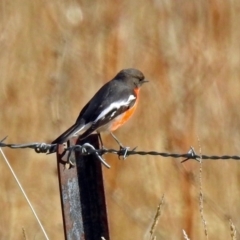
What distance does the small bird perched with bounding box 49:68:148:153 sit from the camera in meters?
6.80

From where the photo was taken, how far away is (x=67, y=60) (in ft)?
31.1

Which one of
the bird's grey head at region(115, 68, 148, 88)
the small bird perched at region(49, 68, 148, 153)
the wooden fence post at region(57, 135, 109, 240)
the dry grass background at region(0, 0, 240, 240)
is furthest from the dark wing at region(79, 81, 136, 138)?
the dry grass background at region(0, 0, 240, 240)

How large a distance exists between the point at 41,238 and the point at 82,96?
146cm

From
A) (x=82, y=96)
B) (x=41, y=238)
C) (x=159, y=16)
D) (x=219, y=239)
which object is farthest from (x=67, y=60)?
(x=219, y=239)

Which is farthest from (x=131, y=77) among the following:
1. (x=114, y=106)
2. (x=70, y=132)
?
(x=70, y=132)

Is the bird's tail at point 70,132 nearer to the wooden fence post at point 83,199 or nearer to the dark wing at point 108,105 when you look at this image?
the dark wing at point 108,105

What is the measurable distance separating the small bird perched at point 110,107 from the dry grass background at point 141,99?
5.42 ft

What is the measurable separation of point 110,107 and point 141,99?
278 centimetres

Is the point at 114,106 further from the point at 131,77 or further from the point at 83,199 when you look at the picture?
the point at 83,199

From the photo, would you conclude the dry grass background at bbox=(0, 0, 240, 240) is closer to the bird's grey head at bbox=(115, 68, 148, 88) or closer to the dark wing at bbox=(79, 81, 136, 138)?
the bird's grey head at bbox=(115, 68, 148, 88)

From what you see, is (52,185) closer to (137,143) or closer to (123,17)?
(137,143)

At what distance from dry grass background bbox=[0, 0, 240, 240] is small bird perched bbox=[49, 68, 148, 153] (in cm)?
165

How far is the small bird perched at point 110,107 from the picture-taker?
6.80 m

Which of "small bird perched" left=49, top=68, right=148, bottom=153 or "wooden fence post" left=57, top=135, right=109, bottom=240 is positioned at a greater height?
"small bird perched" left=49, top=68, right=148, bottom=153
